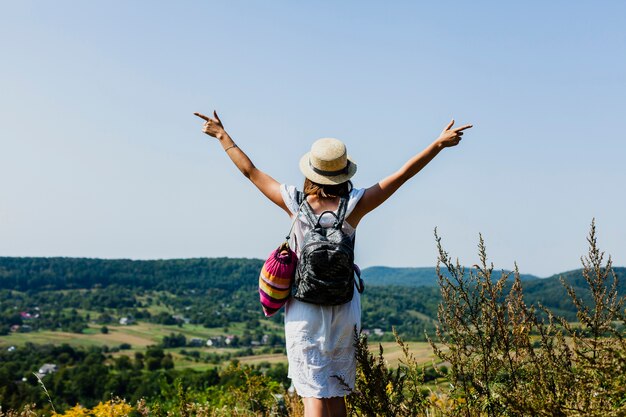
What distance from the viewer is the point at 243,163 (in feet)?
12.8

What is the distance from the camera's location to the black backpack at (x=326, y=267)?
343 centimetres

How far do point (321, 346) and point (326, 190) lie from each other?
928mm

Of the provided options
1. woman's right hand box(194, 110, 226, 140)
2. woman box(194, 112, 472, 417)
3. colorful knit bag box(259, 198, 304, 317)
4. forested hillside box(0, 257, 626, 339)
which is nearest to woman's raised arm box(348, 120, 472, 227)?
woman box(194, 112, 472, 417)

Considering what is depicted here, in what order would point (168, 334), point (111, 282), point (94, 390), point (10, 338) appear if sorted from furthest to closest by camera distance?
point (111, 282)
point (168, 334)
point (10, 338)
point (94, 390)

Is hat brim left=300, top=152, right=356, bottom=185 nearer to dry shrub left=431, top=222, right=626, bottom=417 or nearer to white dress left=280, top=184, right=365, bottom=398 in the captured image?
white dress left=280, top=184, right=365, bottom=398

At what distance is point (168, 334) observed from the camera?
114 m

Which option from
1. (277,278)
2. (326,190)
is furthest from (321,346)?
(326,190)

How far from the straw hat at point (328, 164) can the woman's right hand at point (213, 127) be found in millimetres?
695

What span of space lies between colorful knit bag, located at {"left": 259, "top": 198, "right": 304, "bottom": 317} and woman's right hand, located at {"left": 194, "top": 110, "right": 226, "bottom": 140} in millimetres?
879

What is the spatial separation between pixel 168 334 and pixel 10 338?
2643 centimetres

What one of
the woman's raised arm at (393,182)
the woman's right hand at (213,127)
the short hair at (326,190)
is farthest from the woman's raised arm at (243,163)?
the woman's raised arm at (393,182)

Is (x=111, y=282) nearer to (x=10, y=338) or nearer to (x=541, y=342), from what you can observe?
(x=10, y=338)

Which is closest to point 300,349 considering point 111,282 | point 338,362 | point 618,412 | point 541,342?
point 338,362

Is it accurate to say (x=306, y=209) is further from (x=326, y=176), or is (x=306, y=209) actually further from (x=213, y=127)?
(x=213, y=127)
